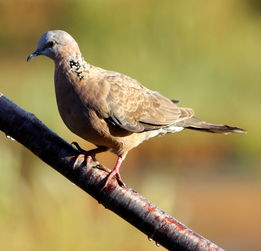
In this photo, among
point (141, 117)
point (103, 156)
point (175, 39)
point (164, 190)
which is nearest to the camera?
point (141, 117)

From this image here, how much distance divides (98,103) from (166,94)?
16.4 ft

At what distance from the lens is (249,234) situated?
5.84m

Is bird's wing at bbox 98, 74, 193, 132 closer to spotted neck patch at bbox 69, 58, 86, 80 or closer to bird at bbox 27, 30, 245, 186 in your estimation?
bird at bbox 27, 30, 245, 186

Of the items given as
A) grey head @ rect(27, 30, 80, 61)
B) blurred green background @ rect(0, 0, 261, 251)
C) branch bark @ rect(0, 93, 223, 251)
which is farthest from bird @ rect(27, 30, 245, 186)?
blurred green background @ rect(0, 0, 261, 251)

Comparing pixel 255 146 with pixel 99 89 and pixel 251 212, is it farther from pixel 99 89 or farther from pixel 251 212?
pixel 99 89

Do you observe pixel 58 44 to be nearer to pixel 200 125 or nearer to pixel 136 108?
pixel 136 108

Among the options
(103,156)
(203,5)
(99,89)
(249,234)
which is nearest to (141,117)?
(99,89)

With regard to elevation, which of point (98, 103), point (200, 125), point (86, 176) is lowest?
point (86, 176)

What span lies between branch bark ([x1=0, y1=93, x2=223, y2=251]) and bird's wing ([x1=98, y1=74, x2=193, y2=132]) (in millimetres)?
1066

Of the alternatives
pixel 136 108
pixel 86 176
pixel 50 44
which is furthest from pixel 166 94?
pixel 86 176

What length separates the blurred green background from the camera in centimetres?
405

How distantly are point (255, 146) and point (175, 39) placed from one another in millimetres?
2342

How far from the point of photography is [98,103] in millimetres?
2729

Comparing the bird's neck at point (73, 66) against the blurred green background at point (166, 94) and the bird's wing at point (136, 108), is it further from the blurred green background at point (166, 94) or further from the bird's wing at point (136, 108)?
the blurred green background at point (166, 94)
